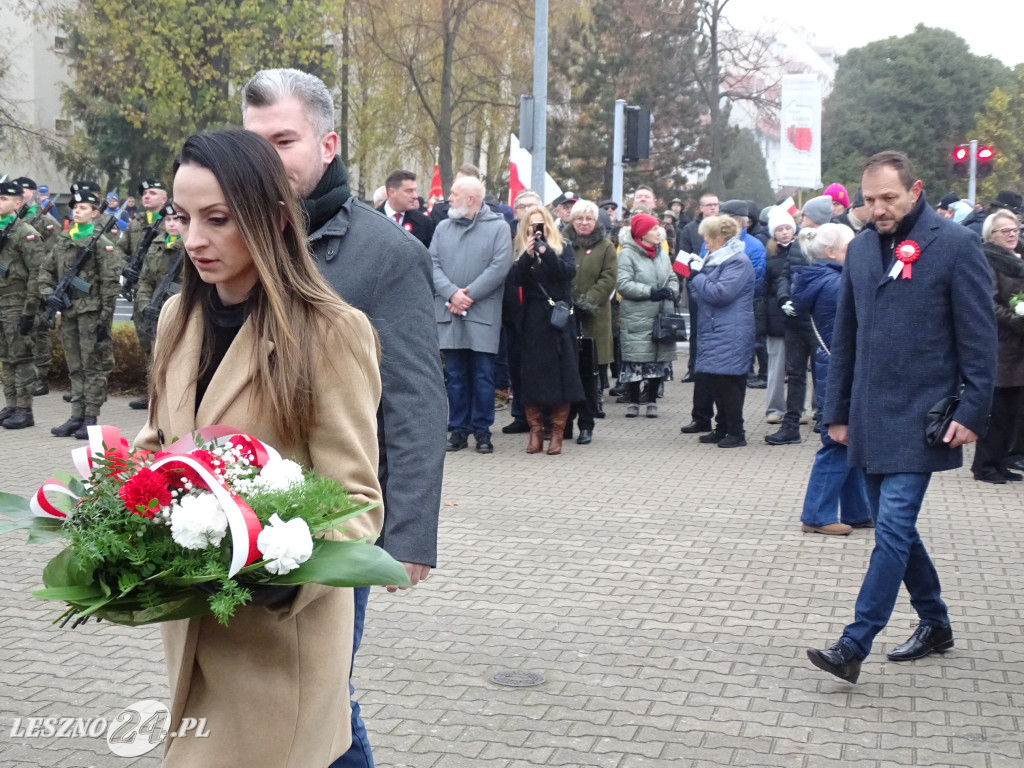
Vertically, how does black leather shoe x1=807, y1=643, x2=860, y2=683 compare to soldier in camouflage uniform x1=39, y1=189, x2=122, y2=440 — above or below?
below

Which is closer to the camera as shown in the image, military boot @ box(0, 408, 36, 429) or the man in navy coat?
the man in navy coat

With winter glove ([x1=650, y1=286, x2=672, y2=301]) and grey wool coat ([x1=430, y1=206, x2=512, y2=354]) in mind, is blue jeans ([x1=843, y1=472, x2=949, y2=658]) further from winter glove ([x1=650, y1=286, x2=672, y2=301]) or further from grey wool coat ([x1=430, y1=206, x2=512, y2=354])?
winter glove ([x1=650, y1=286, x2=672, y2=301])

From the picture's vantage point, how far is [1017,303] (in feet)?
30.7

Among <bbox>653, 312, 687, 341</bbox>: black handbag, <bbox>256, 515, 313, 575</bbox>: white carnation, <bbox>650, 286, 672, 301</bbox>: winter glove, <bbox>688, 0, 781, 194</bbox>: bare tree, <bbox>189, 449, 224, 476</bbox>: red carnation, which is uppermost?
<bbox>688, 0, 781, 194</bbox>: bare tree

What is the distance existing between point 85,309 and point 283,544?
1011 cm

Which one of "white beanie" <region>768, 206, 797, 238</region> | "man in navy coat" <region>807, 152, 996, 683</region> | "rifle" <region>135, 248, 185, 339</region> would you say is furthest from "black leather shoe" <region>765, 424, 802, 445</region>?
"man in navy coat" <region>807, 152, 996, 683</region>

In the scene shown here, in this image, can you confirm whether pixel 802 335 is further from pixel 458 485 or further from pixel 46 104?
pixel 46 104

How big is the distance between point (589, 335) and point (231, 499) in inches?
402

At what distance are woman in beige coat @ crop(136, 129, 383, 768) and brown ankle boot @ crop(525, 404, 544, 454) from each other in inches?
333

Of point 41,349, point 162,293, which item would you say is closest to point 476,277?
point 162,293

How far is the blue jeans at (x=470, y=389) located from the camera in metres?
10.8

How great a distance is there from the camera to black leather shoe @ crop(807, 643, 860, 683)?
502 centimetres

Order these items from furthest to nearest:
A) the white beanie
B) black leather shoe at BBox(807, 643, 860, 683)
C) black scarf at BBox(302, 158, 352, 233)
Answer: the white beanie, black leather shoe at BBox(807, 643, 860, 683), black scarf at BBox(302, 158, 352, 233)

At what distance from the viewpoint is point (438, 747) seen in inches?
175
